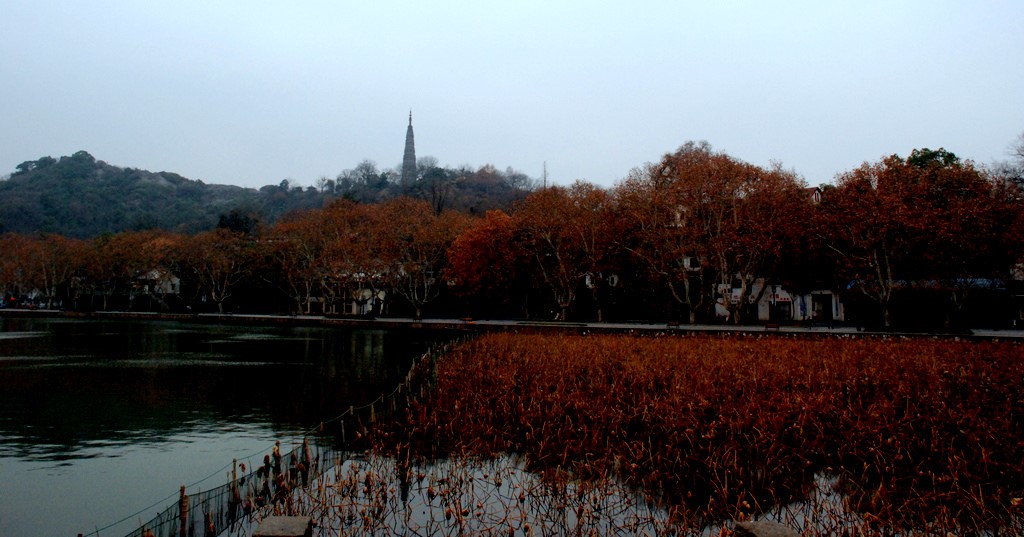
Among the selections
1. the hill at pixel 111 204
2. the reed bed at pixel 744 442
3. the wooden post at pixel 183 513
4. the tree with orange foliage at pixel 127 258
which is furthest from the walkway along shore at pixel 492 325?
the hill at pixel 111 204

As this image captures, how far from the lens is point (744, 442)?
11.5 meters

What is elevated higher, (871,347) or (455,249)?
(455,249)

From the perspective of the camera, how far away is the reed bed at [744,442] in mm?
8961

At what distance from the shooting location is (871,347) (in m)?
25.2

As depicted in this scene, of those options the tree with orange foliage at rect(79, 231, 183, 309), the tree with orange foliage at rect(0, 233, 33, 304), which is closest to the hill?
the tree with orange foliage at rect(79, 231, 183, 309)

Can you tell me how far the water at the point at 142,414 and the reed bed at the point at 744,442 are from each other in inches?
142

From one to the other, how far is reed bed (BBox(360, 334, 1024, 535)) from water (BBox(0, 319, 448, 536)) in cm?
360

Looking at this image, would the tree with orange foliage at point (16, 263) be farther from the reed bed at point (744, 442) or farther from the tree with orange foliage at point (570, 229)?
the reed bed at point (744, 442)

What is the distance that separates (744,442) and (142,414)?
580 inches

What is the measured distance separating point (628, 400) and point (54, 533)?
10071 mm

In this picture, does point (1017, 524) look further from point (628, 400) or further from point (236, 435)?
point (236, 435)

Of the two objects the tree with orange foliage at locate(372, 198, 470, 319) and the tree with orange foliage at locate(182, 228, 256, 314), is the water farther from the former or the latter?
the tree with orange foliage at locate(182, 228, 256, 314)

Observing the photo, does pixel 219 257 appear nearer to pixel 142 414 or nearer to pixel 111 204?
pixel 142 414

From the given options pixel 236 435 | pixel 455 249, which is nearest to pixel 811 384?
pixel 236 435
